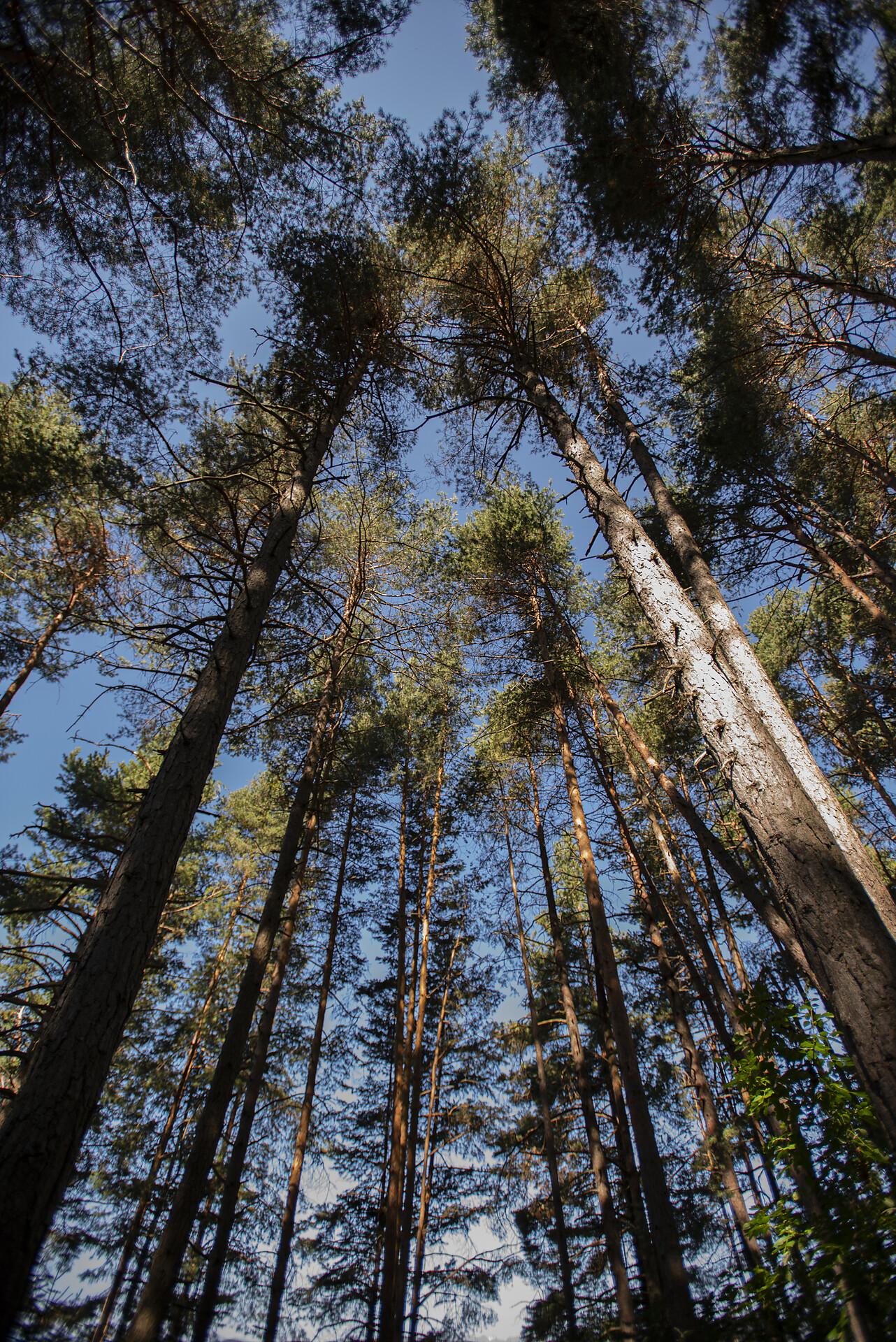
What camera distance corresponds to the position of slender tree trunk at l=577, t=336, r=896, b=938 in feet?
14.4

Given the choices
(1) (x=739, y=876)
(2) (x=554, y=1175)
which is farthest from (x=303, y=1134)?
(1) (x=739, y=876)

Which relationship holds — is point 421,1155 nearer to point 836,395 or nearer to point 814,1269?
point 814,1269

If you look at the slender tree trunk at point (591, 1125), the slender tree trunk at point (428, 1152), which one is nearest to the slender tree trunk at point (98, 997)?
the slender tree trunk at point (591, 1125)

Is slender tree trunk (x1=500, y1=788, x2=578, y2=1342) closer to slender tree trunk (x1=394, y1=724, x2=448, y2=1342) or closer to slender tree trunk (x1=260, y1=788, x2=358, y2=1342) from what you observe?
slender tree trunk (x1=394, y1=724, x2=448, y2=1342)

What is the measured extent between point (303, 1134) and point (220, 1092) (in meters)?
5.32

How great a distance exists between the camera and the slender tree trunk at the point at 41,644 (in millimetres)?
8773

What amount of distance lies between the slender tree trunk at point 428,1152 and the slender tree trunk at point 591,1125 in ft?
10.4

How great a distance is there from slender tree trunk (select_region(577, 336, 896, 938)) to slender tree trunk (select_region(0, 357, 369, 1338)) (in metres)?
3.61

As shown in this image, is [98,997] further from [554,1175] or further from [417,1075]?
[417,1075]

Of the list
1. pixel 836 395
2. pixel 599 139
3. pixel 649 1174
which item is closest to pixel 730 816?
pixel 649 1174

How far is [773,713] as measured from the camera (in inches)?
171

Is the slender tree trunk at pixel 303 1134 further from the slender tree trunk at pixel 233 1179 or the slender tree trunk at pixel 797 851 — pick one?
the slender tree trunk at pixel 797 851

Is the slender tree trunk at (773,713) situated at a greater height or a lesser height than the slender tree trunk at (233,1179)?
greater

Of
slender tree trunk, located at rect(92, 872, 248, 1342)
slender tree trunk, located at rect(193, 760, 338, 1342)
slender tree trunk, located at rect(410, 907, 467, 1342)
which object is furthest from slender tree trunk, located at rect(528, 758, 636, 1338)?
slender tree trunk, located at rect(92, 872, 248, 1342)
